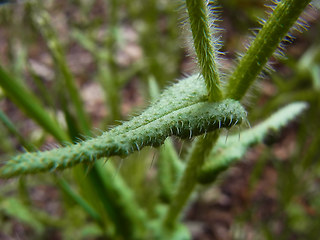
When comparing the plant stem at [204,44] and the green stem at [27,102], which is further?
the green stem at [27,102]

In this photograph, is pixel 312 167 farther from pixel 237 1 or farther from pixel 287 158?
pixel 237 1

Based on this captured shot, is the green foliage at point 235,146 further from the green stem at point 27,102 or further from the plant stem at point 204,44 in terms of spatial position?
the green stem at point 27,102

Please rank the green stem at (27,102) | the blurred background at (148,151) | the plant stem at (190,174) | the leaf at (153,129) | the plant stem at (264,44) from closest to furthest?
the leaf at (153,129) < the plant stem at (264,44) < the plant stem at (190,174) < the green stem at (27,102) < the blurred background at (148,151)

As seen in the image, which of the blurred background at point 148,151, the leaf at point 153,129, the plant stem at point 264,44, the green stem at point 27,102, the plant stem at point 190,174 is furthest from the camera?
the blurred background at point 148,151

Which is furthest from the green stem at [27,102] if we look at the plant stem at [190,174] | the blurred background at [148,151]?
the plant stem at [190,174]

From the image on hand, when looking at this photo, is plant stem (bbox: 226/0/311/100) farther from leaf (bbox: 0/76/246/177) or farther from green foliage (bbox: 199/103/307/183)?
green foliage (bbox: 199/103/307/183)

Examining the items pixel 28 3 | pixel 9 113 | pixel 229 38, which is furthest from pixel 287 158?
pixel 9 113
